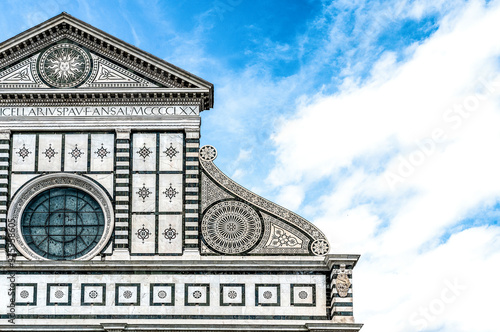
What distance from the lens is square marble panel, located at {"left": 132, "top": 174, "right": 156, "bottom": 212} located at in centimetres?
2888

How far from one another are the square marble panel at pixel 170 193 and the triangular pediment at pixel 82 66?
243cm

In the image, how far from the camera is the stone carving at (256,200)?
28906mm

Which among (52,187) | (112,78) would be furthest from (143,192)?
(112,78)

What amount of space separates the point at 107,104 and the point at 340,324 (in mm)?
9113

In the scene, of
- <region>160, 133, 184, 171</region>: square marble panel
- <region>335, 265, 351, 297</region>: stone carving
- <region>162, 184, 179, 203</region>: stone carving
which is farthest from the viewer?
<region>160, 133, 184, 171</region>: square marble panel

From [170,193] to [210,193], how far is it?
114cm

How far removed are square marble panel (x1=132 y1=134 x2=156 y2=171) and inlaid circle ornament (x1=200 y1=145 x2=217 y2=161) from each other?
4.49ft

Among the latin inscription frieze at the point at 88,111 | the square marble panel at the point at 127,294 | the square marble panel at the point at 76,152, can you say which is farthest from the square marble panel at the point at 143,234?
the latin inscription frieze at the point at 88,111

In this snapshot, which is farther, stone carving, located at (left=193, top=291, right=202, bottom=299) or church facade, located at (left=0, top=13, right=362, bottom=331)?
stone carving, located at (left=193, top=291, right=202, bottom=299)

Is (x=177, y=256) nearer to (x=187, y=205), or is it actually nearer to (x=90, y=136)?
(x=187, y=205)

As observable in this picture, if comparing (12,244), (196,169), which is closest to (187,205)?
(196,169)

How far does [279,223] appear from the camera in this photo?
95.2ft

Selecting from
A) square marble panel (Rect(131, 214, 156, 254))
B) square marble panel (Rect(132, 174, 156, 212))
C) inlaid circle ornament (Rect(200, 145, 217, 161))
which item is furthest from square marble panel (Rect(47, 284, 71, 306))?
inlaid circle ornament (Rect(200, 145, 217, 161))

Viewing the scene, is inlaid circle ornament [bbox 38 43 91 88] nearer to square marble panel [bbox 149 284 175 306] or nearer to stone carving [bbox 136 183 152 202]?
stone carving [bbox 136 183 152 202]
